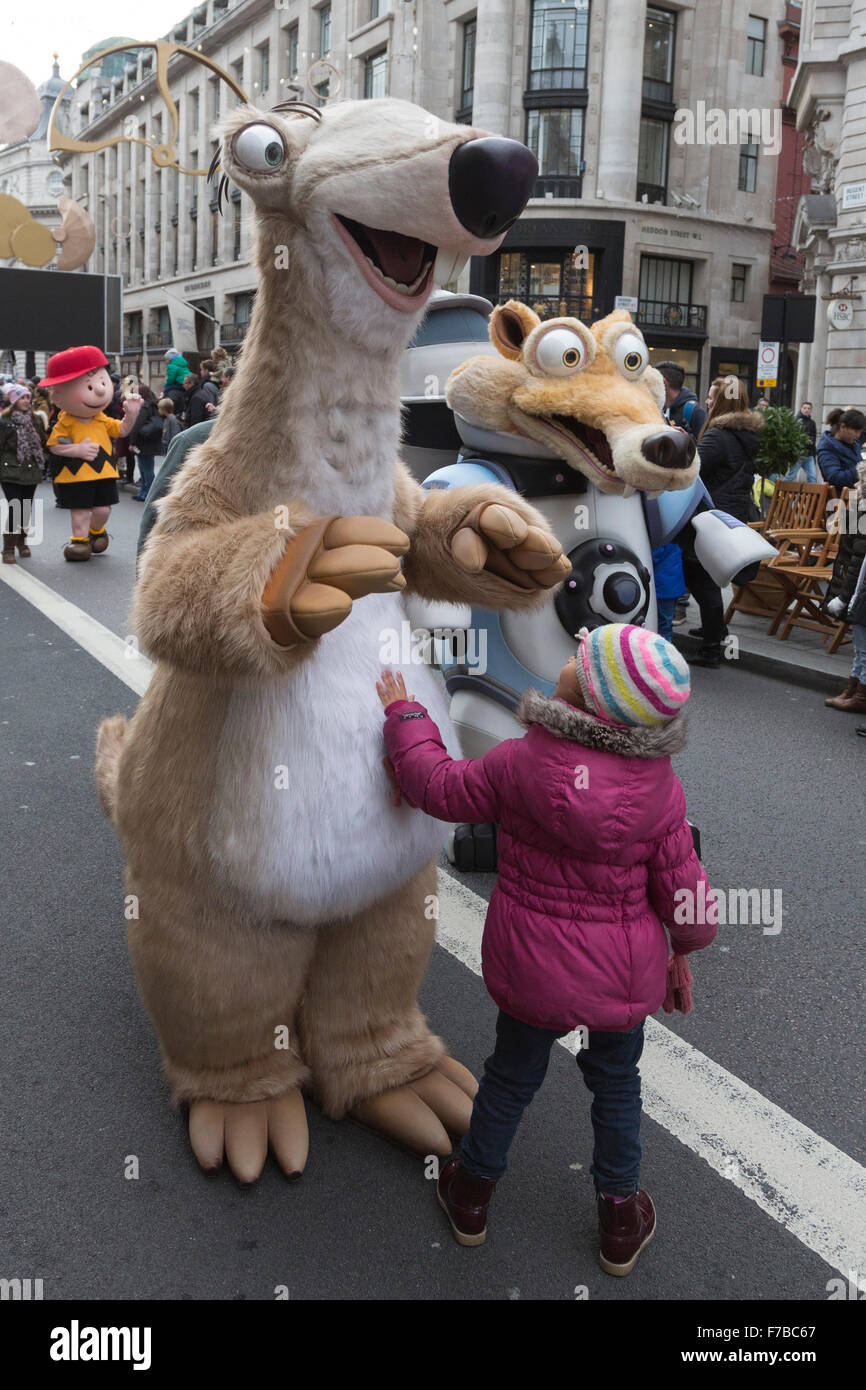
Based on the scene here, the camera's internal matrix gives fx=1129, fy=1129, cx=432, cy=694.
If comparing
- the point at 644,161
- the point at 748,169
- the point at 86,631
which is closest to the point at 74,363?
the point at 86,631

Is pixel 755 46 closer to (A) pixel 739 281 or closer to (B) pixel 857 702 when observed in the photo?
(A) pixel 739 281

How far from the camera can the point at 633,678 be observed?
1.96 meters

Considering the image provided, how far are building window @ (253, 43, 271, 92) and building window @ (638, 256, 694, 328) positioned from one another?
13700mm

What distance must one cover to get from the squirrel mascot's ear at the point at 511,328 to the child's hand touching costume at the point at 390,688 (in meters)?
1.64

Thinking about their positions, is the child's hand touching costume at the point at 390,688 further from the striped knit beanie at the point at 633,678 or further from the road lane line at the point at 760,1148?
the road lane line at the point at 760,1148

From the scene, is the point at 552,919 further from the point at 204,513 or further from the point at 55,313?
the point at 55,313

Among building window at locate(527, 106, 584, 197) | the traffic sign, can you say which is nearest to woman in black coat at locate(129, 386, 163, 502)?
the traffic sign

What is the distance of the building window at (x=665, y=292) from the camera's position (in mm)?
30719

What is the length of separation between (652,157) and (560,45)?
3.82m

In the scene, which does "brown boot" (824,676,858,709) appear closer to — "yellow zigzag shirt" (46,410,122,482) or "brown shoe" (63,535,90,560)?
"yellow zigzag shirt" (46,410,122,482)

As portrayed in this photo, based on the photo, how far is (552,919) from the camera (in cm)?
209

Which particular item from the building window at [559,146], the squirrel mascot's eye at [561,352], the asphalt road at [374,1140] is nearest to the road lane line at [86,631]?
the asphalt road at [374,1140]

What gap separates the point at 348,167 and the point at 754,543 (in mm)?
2788

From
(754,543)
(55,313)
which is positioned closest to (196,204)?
(55,313)
